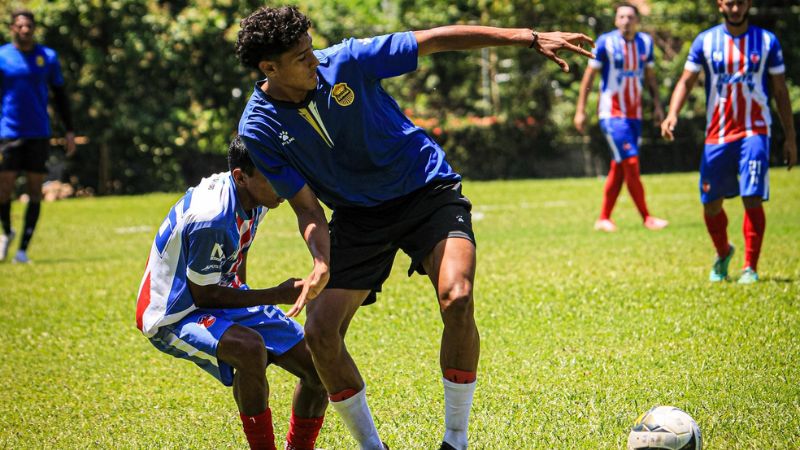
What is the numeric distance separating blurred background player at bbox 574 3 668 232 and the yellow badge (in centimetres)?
836

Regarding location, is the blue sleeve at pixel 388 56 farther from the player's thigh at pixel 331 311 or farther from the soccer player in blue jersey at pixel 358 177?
the player's thigh at pixel 331 311

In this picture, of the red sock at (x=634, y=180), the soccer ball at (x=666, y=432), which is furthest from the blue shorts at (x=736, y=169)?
the soccer ball at (x=666, y=432)

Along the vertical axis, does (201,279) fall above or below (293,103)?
below

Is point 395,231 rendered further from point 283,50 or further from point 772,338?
point 772,338

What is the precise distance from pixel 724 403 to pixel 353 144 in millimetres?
2109

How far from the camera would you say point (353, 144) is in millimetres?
4480

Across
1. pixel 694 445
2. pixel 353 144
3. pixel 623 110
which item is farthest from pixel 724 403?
pixel 623 110

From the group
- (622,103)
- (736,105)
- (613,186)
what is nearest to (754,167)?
(736,105)

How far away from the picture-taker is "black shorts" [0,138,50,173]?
12.0 m

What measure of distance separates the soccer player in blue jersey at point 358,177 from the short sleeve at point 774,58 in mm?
4285

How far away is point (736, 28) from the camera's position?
821 cm

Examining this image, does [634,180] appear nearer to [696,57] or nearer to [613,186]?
[613,186]

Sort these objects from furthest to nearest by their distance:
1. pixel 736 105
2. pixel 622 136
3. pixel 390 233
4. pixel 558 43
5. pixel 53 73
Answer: pixel 622 136, pixel 53 73, pixel 736 105, pixel 390 233, pixel 558 43

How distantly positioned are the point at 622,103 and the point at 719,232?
4.68 metres
